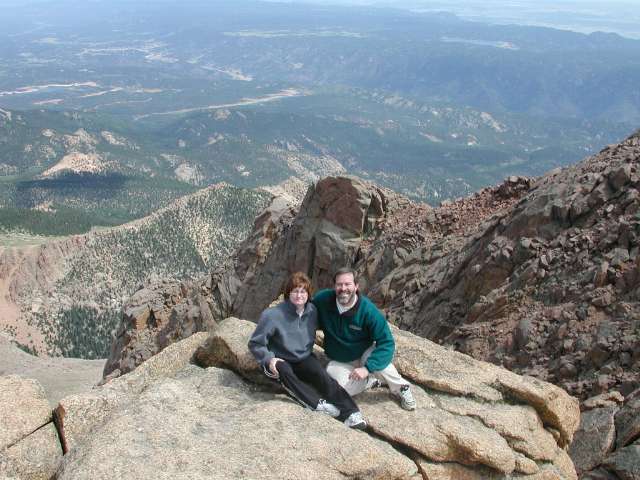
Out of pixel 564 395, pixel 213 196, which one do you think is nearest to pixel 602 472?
pixel 564 395

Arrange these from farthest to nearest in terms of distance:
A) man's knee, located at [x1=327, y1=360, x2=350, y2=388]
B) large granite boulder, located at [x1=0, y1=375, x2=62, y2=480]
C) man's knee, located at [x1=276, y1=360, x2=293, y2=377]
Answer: man's knee, located at [x1=327, y1=360, x2=350, y2=388] < man's knee, located at [x1=276, y1=360, x2=293, y2=377] < large granite boulder, located at [x1=0, y1=375, x2=62, y2=480]

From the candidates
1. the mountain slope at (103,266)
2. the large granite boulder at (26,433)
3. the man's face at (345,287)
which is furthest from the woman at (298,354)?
the mountain slope at (103,266)

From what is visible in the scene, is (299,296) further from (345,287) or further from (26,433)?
(26,433)

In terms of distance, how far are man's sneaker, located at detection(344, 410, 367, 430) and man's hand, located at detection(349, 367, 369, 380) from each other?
0.87 metres

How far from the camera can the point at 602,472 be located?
45.7ft

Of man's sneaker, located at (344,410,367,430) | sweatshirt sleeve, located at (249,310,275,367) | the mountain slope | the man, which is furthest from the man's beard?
the mountain slope

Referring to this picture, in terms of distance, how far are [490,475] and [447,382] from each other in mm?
2262

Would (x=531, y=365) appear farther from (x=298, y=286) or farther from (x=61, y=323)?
(x=61, y=323)

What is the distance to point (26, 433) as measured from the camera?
13.3 metres

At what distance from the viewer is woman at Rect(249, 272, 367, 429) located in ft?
42.7

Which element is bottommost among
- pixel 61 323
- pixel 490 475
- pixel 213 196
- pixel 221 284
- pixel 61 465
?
pixel 61 323

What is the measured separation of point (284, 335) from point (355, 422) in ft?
7.59

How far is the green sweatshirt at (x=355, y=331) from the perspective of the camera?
44.6ft

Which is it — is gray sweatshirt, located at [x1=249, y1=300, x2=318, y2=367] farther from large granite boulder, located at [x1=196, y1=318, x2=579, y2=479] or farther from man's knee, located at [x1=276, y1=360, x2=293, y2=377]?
large granite boulder, located at [x1=196, y1=318, x2=579, y2=479]
